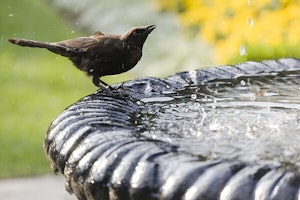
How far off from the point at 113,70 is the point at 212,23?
5.53 meters

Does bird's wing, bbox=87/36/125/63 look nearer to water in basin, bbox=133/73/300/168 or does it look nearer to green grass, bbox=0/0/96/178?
water in basin, bbox=133/73/300/168

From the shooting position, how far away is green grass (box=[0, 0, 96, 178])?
284 inches

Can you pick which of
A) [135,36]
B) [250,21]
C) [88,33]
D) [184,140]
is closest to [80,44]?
[135,36]

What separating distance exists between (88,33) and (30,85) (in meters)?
1.74

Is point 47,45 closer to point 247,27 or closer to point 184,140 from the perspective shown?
point 184,140

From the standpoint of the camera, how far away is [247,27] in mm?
7996

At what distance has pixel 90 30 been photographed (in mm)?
11188

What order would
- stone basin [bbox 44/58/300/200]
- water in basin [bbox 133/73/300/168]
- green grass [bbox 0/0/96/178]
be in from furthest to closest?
1. green grass [bbox 0/0/96/178]
2. water in basin [bbox 133/73/300/168]
3. stone basin [bbox 44/58/300/200]

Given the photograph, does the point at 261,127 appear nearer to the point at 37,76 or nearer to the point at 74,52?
the point at 74,52

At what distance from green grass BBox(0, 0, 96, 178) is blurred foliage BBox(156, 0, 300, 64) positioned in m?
1.58

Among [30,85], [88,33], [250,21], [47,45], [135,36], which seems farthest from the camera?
[88,33]

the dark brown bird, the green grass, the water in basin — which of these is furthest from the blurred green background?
the water in basin

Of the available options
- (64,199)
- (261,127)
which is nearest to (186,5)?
(64,199)

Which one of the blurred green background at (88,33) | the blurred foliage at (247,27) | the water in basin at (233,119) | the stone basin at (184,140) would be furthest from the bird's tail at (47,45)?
the blurred foliage at (247,27)
